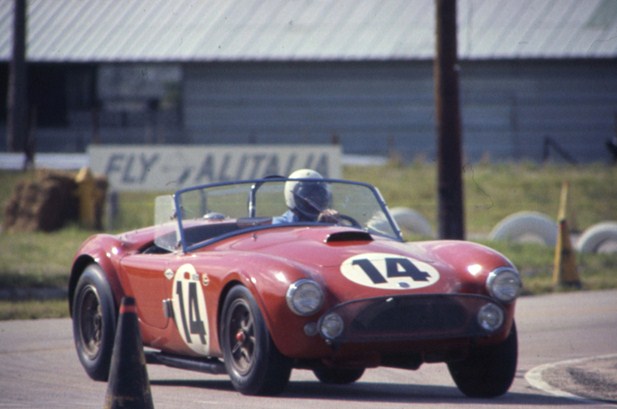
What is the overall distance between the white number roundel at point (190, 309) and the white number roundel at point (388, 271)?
1047mm

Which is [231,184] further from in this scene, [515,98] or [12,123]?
[515,98]

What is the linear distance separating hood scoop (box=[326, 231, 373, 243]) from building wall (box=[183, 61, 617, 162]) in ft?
91.9

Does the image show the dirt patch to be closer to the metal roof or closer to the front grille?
the metal roof

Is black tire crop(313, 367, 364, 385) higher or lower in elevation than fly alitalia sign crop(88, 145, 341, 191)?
lower

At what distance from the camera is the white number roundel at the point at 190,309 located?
24.6 ft

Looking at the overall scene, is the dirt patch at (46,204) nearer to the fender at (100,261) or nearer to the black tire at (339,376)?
the fender at (100,261)

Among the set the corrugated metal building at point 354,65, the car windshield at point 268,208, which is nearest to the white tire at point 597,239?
the car windshield at point 268,208

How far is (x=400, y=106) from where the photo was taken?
36.2m

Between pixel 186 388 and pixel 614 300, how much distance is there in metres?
6.73

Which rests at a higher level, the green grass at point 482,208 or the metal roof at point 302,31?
the metal roof at point 302,31

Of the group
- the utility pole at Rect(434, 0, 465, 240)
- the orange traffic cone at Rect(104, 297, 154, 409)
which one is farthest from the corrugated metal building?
the orange traffic cone at Rect(104, 297, 154, 409)

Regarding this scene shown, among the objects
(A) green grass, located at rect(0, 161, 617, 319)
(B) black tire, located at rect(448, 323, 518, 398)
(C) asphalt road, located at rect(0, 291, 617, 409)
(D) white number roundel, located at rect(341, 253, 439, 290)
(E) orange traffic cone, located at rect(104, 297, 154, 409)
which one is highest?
(D) white number roundel, located at rect(341, 253, 439, 290)

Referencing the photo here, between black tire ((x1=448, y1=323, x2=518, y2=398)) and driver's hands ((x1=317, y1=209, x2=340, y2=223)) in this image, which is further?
driver's hands ((x1=317, y1=209, x2=340, y2=223))

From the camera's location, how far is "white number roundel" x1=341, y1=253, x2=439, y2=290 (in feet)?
22.5
